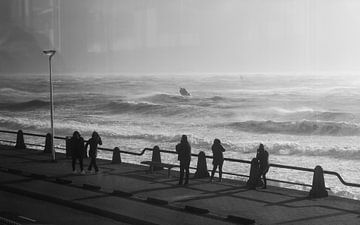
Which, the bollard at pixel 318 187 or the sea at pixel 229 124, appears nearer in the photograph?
the bollard at pixel 318 187

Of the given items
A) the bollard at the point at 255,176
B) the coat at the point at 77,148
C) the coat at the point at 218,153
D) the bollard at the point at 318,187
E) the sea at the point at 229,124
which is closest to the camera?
the bollard at the point at 318,187

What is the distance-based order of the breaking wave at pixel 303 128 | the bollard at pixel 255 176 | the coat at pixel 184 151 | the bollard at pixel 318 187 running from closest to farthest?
the bollard at pixel 318 187 → the bollard at pixel 255 176 → the coat at pixel 184 151 → the breaking wave at pixel 303 128

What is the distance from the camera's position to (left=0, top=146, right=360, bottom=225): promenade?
12273 millimetres

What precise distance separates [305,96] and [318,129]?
52418 mm

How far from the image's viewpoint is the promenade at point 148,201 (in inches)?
483

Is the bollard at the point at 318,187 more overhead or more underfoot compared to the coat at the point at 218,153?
more underfoot

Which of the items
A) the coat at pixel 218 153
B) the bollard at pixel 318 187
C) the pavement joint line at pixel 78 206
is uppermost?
the coat at pixel 218 153

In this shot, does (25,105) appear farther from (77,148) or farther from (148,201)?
(148,201)

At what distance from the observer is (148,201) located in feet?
46.2

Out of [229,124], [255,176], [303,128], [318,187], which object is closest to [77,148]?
[255,176]

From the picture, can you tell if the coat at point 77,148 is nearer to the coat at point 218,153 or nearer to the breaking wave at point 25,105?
the coat at point 218,153

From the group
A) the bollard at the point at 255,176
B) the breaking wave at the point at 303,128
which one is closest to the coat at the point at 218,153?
the bollard at the point at 255,176

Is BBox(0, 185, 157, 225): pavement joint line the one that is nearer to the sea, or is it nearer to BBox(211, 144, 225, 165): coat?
BBox(211, 144, 225, 165): coat

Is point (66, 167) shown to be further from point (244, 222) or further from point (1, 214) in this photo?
point (244, 222)
